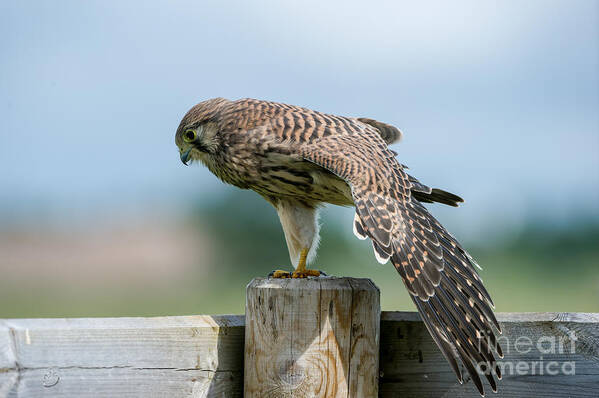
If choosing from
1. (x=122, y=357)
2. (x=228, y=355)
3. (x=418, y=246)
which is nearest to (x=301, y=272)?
(x=418, y=246)

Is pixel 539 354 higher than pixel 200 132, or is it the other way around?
pixel 200 132

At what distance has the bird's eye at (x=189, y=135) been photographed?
13.3 ft

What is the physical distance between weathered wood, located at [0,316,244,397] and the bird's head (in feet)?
5.43

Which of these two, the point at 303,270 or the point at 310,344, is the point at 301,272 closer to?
the point at 303,270

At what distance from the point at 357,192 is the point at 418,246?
0.41m

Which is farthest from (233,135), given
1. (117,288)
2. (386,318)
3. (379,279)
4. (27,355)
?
(117,288)

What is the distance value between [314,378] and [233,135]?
5.68 feet

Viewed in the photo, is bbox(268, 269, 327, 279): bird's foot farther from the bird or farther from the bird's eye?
the bird's eye

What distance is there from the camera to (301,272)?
150 inches

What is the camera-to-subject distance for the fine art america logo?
253cm

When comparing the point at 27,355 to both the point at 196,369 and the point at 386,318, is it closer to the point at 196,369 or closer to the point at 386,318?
the point at 196,369

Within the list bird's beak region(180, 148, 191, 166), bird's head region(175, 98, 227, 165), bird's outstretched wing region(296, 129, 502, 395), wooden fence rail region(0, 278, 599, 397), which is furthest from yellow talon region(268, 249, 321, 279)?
wooden fence rail region(0, 278, 599, 397)

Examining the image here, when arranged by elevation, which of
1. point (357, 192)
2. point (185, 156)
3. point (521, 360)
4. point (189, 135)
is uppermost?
point (189, 135)

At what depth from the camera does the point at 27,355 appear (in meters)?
2.14
